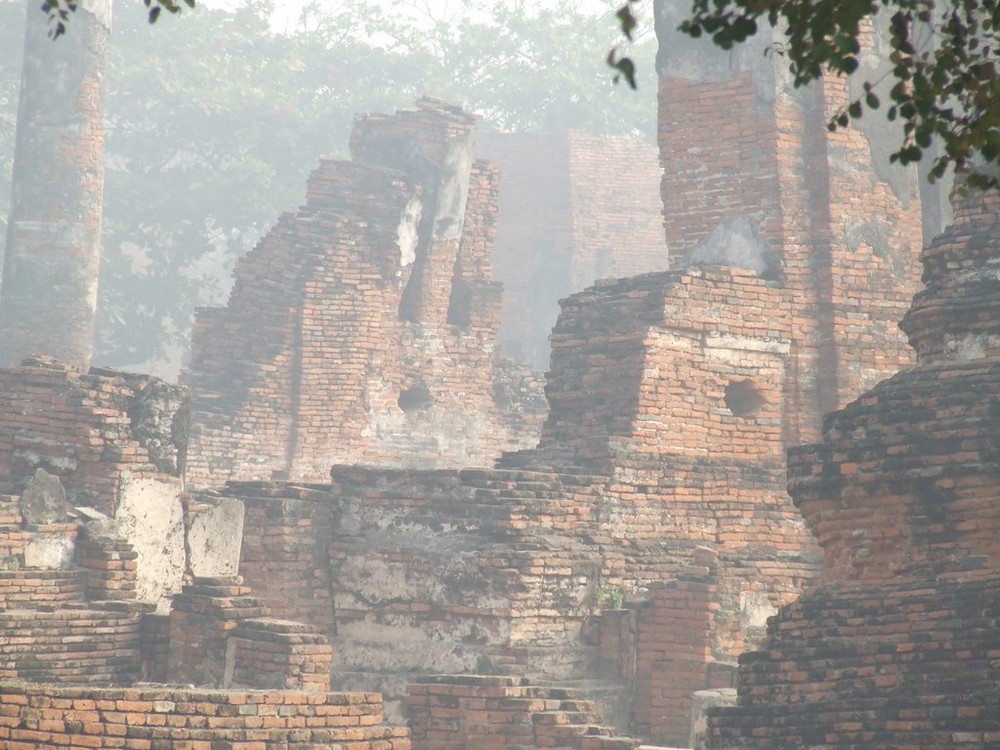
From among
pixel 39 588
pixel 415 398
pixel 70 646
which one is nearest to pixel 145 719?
pixel 70 646

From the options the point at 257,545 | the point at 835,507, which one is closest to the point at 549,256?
the point at 257,545

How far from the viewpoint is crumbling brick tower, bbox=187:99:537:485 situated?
17.4m

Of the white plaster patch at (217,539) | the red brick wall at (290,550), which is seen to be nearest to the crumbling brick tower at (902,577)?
the red brick wall at (290,550)

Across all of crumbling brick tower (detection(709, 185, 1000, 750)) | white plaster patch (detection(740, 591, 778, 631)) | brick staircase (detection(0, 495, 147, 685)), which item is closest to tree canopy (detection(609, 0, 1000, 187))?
crumbling brick tower (detection(709, 185, 1000, 750))

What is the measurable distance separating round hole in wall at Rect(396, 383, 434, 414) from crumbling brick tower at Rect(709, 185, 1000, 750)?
10.6 m

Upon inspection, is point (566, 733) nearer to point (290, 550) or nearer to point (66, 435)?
point (290, 550)

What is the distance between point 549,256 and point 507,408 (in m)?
8.38

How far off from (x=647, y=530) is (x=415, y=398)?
726cm

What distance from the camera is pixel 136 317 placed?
977 inches

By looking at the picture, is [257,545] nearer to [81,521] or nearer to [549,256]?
[81,521]

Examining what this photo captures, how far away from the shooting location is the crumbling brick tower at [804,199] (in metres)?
12.5

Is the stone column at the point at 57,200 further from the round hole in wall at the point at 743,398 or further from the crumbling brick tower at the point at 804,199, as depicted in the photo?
the round hole in wall at the point at 743,398

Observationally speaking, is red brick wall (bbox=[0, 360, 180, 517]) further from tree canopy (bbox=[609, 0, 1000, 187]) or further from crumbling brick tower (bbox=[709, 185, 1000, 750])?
tree canopy (bbox=[609, 0, 1000, 187])

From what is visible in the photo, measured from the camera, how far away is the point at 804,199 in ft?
41.5
